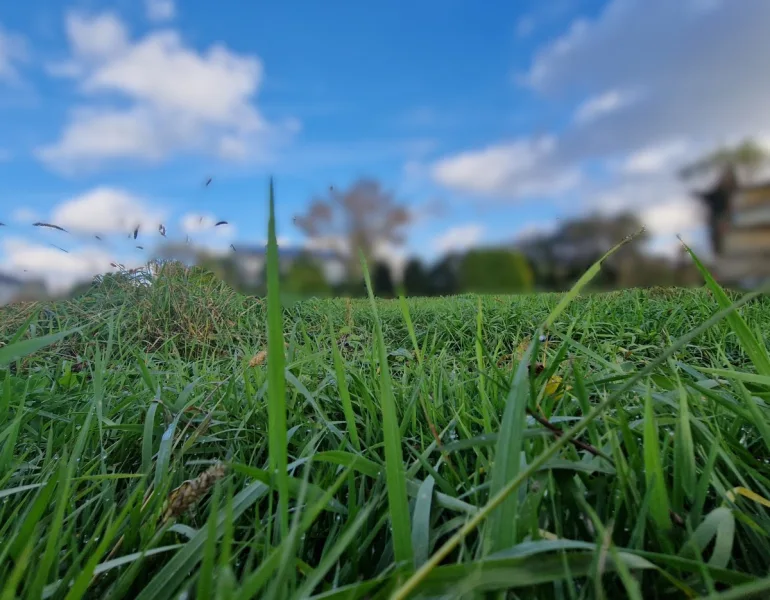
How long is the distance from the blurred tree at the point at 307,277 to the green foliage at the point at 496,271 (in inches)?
27.6

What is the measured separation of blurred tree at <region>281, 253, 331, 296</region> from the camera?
7.16 ft

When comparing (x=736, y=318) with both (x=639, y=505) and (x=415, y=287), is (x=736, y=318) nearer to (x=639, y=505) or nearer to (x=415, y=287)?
(x=639, y=505)

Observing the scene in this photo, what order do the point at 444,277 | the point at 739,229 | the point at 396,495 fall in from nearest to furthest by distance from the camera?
the point at 396,495 → the point at 739,229 → the point at 444,277

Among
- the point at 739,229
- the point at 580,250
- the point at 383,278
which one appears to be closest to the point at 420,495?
the point at 739,229

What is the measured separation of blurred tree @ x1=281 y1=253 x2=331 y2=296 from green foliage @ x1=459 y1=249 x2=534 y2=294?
700 mm

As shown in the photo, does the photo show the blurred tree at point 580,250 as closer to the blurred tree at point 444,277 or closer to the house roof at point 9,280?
the blurred tree at point 444,277

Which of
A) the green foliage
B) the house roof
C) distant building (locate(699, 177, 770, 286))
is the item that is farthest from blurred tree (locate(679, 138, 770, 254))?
the house roof

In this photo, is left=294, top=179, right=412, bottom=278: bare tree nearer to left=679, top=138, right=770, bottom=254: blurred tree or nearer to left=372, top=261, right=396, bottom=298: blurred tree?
left=372, top=261, right=396, bottom=298: blurred tree

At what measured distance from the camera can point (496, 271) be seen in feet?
7.48

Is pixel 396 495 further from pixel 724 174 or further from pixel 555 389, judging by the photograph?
pixel 724 174

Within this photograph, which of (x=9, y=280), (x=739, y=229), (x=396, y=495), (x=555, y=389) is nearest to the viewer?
(x=396, y=495)

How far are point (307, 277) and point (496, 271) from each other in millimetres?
921

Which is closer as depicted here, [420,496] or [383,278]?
[420,496]

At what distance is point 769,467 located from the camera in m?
0.41
